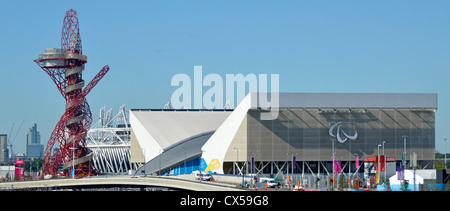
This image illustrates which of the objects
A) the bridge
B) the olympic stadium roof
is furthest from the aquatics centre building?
the olympic stadium roof

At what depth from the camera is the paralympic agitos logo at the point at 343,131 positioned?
145 metres

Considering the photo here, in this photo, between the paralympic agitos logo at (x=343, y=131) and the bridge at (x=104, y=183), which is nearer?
the bridge at (x=104, y=183)

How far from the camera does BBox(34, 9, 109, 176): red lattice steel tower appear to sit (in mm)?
166500

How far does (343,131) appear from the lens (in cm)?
14575

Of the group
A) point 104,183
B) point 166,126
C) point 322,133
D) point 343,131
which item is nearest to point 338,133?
point 343,131

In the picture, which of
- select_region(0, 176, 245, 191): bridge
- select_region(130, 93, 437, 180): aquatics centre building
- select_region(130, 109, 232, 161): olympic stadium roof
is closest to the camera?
select_region(0, 176, 245, 191): bridge

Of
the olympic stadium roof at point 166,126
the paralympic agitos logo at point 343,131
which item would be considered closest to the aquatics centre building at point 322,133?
the paralympic agitos logo at point 343,131

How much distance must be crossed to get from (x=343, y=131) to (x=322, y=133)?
373 cm

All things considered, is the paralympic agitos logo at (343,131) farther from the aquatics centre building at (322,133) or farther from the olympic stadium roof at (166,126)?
the olympic stadium roof at (166,126)

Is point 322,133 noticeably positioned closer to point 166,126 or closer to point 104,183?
point 104,183

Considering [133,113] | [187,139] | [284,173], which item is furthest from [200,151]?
[133,113]

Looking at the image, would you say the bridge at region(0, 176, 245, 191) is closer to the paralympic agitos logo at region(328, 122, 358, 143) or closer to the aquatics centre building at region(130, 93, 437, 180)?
the aquatics centre building at region(130, 93, 437, 180)

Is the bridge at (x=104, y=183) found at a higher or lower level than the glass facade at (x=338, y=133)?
lower
